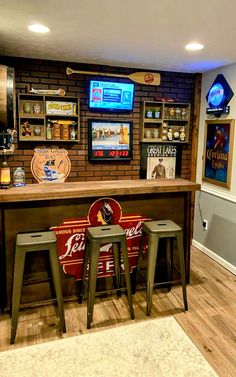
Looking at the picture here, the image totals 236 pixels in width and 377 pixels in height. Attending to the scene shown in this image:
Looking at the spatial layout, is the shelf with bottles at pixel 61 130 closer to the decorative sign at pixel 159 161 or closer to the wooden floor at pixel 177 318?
the decorative sign at pixel 159 161

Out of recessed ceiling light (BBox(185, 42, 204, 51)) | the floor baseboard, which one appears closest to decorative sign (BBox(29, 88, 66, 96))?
recessed ceiling light (BBox(185, 42, 204, 51))

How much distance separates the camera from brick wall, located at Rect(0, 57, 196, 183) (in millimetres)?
3357

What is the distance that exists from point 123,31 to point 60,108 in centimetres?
133

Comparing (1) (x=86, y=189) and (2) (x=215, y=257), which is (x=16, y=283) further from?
(2) (x=215, y=257)

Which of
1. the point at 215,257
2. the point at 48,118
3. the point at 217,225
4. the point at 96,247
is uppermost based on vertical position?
the point at 48,118

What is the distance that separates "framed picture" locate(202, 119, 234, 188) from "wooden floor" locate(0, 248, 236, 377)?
3.90 feet

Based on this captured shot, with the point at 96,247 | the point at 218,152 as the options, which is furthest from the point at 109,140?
the point at 96,247

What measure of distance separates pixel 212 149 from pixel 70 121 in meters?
1.71

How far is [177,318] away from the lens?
2.52 metres

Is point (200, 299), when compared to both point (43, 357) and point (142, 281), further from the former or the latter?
point (43, 357)

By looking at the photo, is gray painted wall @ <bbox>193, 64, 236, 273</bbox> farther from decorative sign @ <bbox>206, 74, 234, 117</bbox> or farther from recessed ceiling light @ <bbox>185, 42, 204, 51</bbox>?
recessed ceiling light @ <bbox>185, 42, 204, 51</bbox>

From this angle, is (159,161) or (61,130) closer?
(61,130)

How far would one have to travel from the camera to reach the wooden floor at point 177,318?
2186 mm

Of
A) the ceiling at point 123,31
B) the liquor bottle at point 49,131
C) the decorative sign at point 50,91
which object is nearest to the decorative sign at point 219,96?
the ceiling at point 123,31
